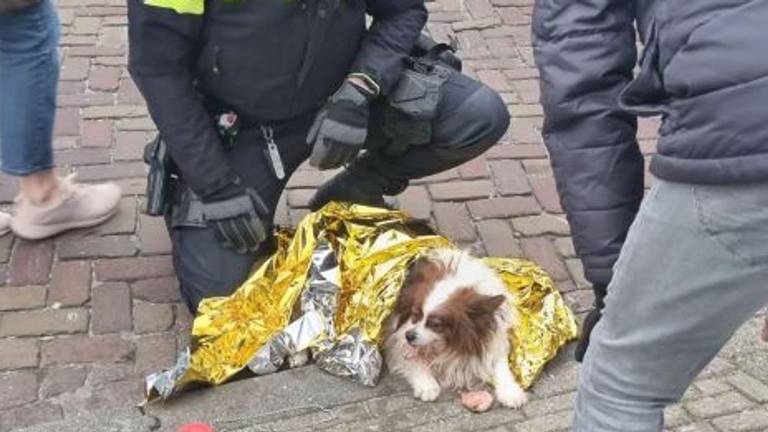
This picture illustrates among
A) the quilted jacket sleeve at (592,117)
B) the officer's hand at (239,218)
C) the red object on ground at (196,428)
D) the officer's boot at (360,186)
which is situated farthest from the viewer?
the officer's boot at (360,186)

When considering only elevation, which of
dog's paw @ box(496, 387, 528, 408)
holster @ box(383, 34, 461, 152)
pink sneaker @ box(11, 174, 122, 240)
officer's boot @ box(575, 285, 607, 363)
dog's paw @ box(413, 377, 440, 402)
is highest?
officer's boot @ box(575, 285, 607, 363)

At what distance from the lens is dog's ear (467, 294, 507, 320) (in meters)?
3.25

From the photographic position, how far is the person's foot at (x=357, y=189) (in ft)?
13.3

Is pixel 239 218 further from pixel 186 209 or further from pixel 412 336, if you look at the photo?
pixel 412 336

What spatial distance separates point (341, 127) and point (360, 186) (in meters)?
0.58

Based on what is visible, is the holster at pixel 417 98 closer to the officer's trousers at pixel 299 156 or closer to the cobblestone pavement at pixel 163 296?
the officer's trousers at pixel 299 156

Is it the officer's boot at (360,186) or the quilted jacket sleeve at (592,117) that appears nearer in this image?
the quilted jacket sleeve at (592,117)

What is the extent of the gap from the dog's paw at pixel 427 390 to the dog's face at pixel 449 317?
100 mm

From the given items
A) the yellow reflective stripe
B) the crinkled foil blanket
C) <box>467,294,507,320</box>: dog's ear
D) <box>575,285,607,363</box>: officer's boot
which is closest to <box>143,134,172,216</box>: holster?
the crinkled foil blanket

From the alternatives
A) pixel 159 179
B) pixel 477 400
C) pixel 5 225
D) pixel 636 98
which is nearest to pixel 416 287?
pixel 477 400

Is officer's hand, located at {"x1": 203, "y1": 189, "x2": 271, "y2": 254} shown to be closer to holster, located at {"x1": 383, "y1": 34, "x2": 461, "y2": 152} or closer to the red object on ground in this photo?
holster, located at {"x1": 383, "y1": 34, "x2": 461, "y2": 152}

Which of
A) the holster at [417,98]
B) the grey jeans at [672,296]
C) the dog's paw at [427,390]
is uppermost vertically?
the grey jeans at [672,296]

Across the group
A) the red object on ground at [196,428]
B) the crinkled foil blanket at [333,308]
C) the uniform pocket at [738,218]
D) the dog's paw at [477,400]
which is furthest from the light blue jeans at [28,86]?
the uniform pocket at [738,218]

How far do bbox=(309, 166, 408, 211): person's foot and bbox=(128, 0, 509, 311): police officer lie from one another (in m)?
0.15
